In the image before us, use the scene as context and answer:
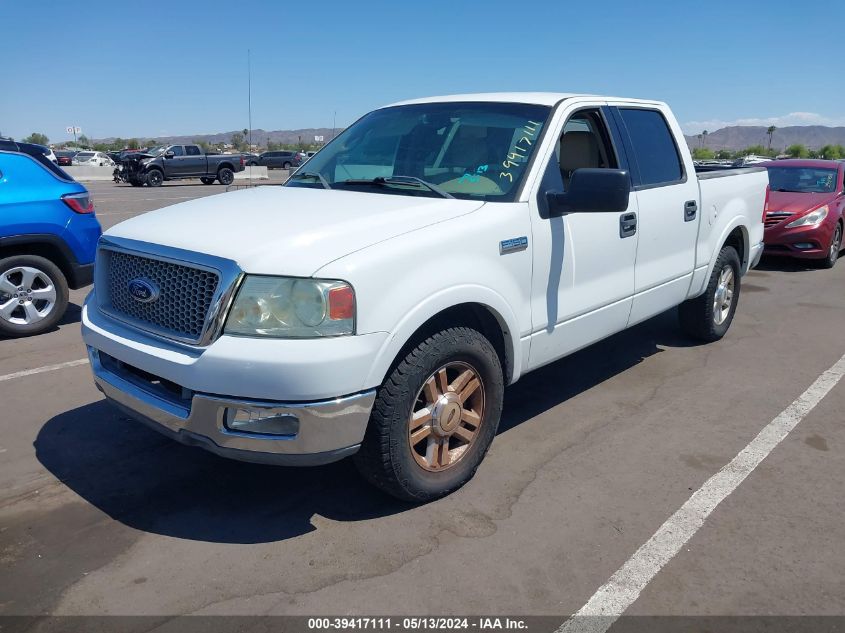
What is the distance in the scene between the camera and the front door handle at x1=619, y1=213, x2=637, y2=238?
4.44m

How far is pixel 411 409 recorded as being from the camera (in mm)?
3240

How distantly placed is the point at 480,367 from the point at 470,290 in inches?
16.5

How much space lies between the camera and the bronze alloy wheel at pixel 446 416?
338 cm

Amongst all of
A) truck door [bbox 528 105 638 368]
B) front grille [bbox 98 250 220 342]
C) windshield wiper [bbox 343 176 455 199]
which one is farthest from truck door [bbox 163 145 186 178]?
front grille [bbox 98 250 220 342]

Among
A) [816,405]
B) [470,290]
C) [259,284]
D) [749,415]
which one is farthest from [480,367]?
[816,405]

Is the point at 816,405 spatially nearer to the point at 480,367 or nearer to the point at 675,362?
the point at 675,362

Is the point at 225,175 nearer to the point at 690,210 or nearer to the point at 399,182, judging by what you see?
the point at 690,210

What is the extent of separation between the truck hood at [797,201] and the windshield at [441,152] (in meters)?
7.74

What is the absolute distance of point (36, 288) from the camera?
652cm

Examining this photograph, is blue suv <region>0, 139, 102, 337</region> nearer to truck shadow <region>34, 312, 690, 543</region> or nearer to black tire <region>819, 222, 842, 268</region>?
truck shadow <region>34, 312, 690, 543</region>

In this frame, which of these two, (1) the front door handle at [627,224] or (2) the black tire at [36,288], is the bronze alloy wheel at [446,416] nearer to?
(1) the front door handle at [627,224]

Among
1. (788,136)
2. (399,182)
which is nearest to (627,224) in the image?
(399,182)

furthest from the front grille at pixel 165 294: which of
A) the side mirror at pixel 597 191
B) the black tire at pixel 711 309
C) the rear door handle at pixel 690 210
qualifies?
the black tire at pixel 711 309

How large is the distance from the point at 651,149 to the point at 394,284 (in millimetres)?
2807
